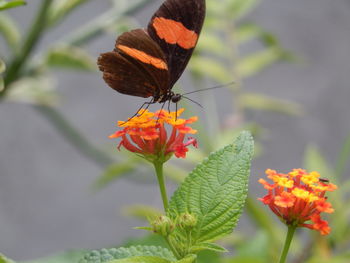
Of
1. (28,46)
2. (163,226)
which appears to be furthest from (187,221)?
(28,46)

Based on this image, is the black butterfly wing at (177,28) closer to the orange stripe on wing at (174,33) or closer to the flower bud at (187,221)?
the orange stripe on wing at (174,33)

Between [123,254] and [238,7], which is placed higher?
[238,7]

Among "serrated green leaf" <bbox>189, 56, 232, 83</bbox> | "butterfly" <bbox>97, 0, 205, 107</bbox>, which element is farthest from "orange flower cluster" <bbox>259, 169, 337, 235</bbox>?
"serrated green leaf" <bbox>189, 56, 232, 83</bbox>

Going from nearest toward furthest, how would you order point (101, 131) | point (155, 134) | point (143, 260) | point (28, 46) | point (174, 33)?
point (143, 260) → point (155, 134) → point (174, 33) → point (28, 46) → point (101, 131)

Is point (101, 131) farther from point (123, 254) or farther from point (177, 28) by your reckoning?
point (123, 254)

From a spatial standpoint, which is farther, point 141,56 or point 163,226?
point 141,56

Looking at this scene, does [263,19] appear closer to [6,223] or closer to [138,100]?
[138,100]

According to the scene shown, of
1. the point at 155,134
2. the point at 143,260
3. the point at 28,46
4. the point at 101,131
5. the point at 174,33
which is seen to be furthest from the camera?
the point at 101,131
